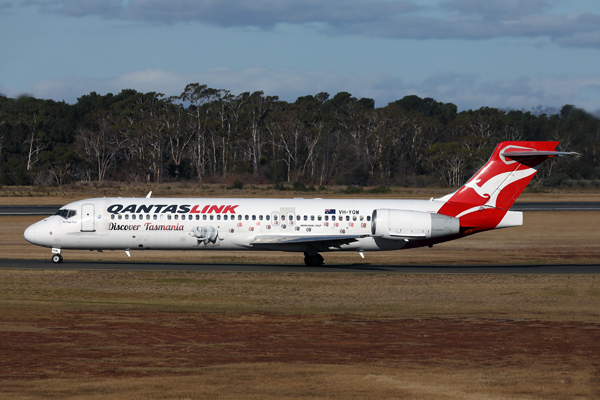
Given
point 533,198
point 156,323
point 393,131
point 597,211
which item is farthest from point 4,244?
point 393,131

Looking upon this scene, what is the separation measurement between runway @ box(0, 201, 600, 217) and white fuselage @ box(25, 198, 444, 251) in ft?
90.6

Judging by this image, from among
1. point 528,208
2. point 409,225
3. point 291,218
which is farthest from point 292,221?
point 528,208

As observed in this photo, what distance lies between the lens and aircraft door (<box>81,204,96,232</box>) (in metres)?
34.5

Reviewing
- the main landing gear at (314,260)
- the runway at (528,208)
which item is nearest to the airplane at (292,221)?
the main landing gear at (314,260)

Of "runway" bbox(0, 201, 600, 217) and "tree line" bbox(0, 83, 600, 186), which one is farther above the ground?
"tree line" bbox(0, 83, 600, 186)

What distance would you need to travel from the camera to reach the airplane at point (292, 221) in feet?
113

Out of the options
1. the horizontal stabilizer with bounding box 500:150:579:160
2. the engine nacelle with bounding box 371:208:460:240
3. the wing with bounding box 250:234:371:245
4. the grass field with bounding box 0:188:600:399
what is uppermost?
the horizontal stabilizer with bounding box 500:150:579:160

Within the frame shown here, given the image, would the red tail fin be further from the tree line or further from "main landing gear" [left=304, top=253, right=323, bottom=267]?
the tree line

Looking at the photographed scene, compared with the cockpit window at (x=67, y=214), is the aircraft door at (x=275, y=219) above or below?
below

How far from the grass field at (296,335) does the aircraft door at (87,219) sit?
427 cm

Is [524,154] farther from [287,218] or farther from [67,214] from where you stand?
[67,214]

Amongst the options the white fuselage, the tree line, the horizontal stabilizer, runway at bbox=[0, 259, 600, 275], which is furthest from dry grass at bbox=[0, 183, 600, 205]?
the horizontal stabilizer

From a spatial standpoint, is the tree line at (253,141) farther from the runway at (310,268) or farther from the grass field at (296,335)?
the grass field at (296,335)

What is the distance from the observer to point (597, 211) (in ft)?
220
